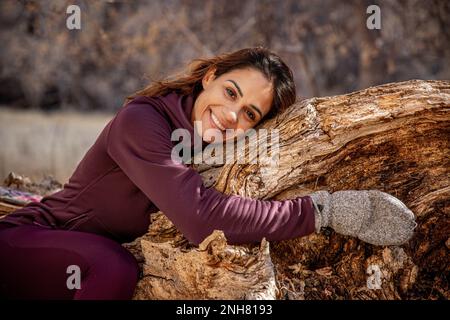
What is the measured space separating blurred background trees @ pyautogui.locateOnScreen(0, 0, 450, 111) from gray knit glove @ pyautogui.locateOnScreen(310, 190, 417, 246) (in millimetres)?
4884

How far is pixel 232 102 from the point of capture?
2482mm

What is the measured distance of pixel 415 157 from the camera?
2.63 m

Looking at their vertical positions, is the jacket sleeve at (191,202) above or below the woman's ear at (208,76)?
below

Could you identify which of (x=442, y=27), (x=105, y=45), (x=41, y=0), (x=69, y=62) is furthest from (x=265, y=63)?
(x=69, y=62)

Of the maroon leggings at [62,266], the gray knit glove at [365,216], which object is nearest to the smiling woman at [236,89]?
the gray knit glove at [365,216]

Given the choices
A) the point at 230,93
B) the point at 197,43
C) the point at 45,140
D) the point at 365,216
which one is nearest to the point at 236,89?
the point at 230,93

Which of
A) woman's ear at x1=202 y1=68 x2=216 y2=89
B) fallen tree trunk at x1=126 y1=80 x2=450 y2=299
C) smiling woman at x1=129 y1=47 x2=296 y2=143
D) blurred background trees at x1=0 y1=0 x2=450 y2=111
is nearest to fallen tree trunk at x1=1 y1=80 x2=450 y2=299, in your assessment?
fallen tree trunk at x1=126 y1=80 x2=450 y2=299

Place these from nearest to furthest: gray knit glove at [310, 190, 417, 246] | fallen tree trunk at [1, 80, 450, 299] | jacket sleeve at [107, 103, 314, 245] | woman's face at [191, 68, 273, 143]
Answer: jacket sleeve at [107, 103, 314, 245] < gray knit glove at [310, 190, 417, 246] < fallen tree trunk at [1, 80, 450, 299] < woman's face at [191, 68, 273, 143]

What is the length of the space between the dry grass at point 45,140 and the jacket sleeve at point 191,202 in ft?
15.1

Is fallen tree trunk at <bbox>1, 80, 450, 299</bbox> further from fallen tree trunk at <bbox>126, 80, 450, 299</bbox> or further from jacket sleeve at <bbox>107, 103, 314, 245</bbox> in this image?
jacket sleeve at <bbox>107, 103, 314, 245</bbox>

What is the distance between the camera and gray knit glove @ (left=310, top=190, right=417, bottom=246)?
7.22 ft

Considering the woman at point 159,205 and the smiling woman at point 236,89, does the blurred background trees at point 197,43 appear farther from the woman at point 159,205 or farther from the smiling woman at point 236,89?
the woman at point 159,205

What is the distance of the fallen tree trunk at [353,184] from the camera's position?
7.78 feet

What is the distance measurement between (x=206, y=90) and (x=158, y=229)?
679 mm
